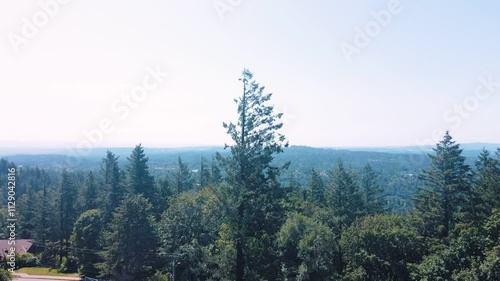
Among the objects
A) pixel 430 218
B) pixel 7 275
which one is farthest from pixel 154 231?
pixel 430 218

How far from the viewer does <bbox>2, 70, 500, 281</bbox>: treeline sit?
20.8 meters

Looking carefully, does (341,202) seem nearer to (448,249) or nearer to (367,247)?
(367,247)

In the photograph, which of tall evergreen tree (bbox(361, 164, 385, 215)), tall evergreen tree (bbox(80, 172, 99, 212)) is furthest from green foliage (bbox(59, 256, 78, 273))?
tall evergreen tree (bbox(361, 164, 385, 215))

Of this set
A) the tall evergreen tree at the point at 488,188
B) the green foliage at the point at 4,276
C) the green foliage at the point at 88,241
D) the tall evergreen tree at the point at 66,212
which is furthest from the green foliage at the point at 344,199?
the tall evergreen tree at the point at 66,212

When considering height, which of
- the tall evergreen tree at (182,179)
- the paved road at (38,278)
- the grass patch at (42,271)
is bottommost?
the grass patch at (42,271)

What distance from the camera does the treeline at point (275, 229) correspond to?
20.8 m

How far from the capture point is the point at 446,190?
27.8 m

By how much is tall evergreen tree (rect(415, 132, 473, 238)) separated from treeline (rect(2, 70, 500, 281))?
7cm

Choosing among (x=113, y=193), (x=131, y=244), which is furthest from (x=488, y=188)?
(x=113, y=193)

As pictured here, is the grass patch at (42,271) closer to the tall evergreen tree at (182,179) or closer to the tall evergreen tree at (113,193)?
the tall evergreen tree at (113,193)

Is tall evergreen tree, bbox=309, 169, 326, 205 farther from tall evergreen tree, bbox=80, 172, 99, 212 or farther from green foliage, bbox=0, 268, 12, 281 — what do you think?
green foliage, bbox=0, 268, 12, 281

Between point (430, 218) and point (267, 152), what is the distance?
15142 mm

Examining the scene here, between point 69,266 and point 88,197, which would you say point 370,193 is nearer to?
point 88,197

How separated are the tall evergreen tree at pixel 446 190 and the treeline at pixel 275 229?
73 millimetres
